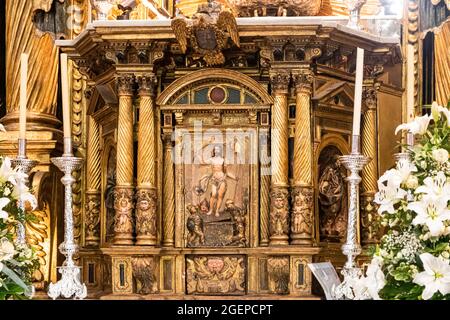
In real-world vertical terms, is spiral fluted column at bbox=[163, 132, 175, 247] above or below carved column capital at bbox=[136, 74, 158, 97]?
below

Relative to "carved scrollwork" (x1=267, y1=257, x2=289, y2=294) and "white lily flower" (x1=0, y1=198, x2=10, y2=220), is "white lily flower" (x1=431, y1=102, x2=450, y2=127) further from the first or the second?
"carved scrollwork" (x1=267, y1=257, x2=289, y2=294)

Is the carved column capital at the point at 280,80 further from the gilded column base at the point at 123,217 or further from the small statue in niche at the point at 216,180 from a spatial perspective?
the gilded column base at the point at 123,217

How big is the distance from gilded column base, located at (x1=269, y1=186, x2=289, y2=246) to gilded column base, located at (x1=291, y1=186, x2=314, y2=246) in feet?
0.23

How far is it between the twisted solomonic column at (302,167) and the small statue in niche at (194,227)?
92 cm

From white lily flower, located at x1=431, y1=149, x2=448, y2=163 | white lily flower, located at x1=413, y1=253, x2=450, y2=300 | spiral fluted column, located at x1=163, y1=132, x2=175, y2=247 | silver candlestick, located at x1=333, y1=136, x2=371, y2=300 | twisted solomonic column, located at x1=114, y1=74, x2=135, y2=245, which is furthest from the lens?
spiral fluted column, located at x1=163, y1=132, x2=175, y2=247

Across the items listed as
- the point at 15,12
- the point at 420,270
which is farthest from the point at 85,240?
the point at 420,270

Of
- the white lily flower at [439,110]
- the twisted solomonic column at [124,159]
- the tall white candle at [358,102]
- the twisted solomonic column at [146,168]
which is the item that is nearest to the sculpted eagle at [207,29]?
the twisted solomonic column at [146,168]

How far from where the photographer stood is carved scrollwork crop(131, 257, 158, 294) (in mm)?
11102

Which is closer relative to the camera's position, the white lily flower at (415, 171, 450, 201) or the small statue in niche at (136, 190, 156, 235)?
the white lily flower at (415, 171, 450, 201)

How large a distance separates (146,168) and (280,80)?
1.58 m

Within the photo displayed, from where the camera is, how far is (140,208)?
11.1 metres

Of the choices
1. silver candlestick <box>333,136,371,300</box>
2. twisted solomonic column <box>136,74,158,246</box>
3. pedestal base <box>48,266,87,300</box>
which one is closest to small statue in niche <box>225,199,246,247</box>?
twisted solomonic column <box>136,74,158,246</box>

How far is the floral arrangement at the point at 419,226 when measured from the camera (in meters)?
4.98

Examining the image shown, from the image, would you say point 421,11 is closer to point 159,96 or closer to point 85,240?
point 159,96
